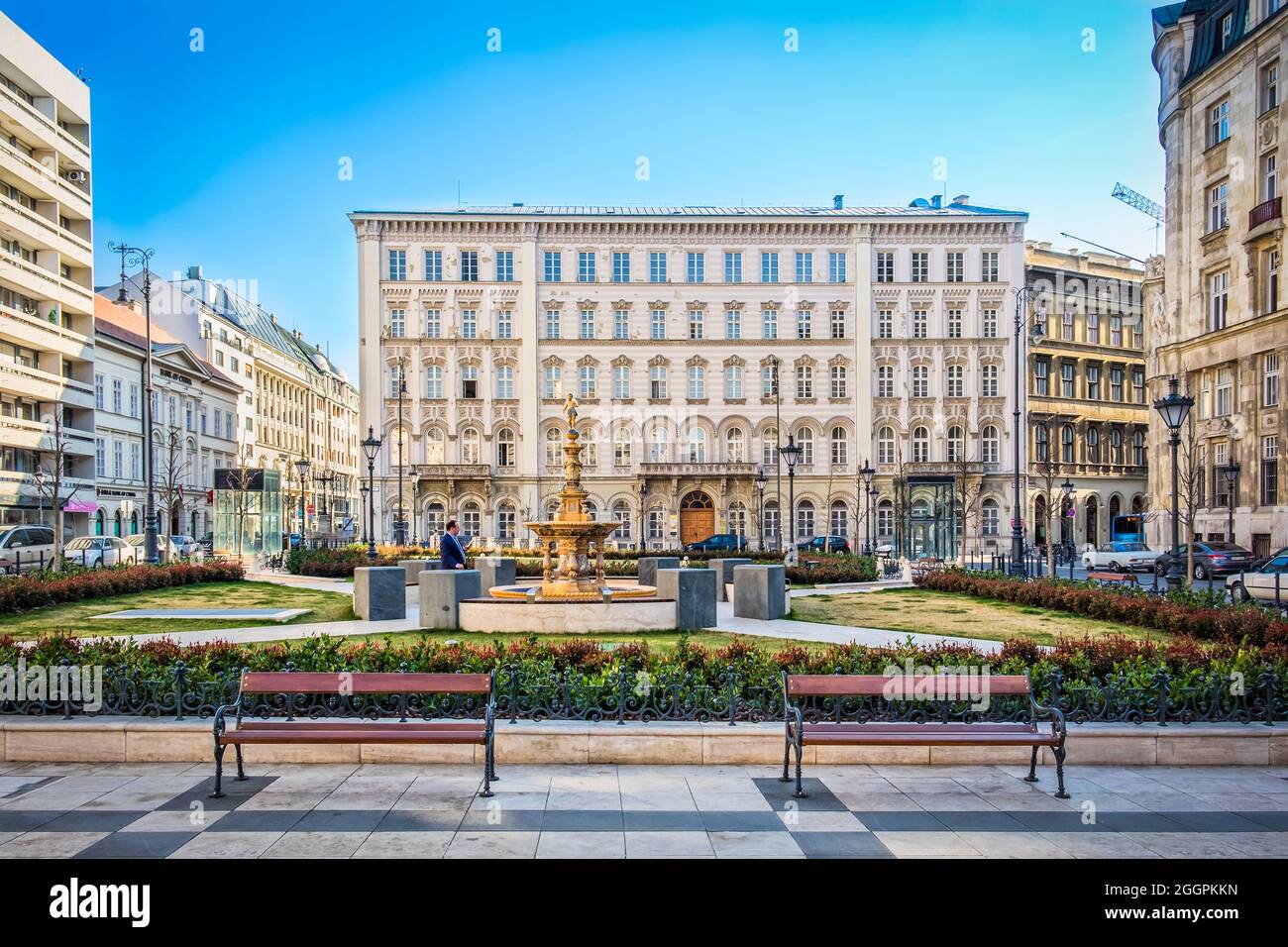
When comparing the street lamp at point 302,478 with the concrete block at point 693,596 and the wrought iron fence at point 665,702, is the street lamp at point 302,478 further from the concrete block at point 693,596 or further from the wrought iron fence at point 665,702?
the wrought iron fence at point 665,702

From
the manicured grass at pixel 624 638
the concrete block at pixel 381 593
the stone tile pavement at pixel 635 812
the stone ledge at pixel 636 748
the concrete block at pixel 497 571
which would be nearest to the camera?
the stone tile pavement at pixel 635 812

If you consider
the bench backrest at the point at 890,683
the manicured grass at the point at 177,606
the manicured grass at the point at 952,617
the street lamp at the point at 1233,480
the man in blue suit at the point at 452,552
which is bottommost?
the manicured grass at the point at 952,617

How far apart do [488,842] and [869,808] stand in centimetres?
299

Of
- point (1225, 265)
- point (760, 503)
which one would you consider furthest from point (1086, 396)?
point (760, 503)

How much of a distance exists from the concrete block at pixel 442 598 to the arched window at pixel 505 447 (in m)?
41.3

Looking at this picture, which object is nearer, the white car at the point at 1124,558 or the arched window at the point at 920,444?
the white car at the point at 1124,558

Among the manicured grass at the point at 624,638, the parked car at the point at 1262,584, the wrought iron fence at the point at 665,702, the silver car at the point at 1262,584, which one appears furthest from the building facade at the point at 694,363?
the wrought iron fence at the point at 665,702

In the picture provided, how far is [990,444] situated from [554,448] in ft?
87.6

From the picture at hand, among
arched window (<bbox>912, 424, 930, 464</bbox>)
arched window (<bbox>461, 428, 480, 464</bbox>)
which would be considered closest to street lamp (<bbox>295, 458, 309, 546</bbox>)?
arched window (<bbox>461, 428, 480, 464</bbox>)

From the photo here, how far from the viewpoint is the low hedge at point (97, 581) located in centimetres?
2019

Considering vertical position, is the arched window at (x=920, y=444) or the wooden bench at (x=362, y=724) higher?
the arched window at (x=920, y=444)

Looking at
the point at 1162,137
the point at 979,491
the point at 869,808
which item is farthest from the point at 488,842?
the point at 979,491

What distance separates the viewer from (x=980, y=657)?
415 inches

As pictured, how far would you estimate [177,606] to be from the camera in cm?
2198
